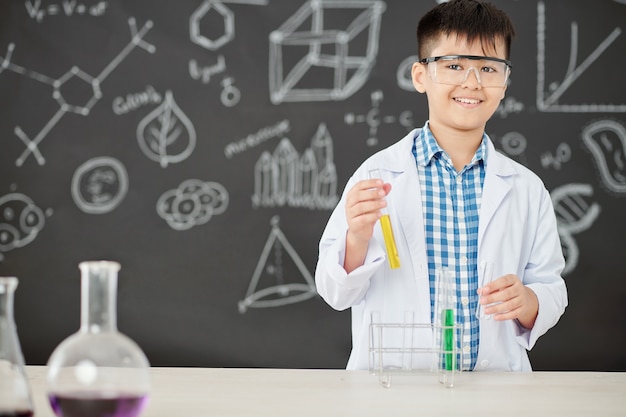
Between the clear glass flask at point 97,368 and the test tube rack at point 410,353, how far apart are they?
0.54 metres

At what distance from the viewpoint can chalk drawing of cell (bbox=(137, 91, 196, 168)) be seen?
10.9ft

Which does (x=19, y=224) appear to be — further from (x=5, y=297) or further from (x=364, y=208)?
(x=5, y=297)

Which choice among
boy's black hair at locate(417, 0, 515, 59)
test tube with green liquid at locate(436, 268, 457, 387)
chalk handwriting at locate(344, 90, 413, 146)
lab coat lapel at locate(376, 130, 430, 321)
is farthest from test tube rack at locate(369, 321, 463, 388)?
chalk handwriting at locate(344, 90, 413, 146)

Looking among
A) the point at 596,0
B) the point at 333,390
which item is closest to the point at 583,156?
the point at 596,0

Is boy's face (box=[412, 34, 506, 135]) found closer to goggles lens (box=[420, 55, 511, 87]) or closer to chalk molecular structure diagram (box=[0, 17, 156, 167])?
goggles lens (box=[420, 55, 511, 87])

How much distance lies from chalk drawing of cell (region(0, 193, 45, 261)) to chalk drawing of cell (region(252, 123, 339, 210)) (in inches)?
34.6

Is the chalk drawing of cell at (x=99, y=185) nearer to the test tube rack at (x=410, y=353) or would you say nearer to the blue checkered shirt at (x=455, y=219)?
the blue checkered shirt at (x=455, y=219)

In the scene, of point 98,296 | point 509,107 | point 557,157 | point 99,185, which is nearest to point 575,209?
point 557,157

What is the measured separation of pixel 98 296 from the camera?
96 centimetres

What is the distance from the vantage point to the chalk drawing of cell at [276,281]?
3.26m

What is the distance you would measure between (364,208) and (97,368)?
74cm

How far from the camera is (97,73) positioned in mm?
3334

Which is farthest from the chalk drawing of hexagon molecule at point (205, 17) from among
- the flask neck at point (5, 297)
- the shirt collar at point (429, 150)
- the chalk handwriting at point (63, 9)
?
the flask neck at point (5, 297)

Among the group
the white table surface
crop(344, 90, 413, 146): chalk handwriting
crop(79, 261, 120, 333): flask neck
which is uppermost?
crop(344, 90, 413, 146): chalk handwriting
